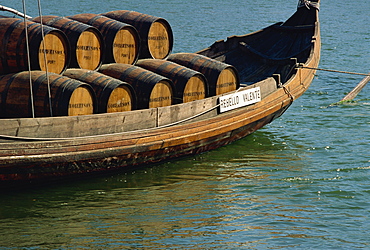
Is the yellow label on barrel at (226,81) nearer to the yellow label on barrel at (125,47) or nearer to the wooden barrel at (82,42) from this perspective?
the yellow label on barrel at (125,47)

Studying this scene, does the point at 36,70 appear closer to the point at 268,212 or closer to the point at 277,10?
the point at 268,212

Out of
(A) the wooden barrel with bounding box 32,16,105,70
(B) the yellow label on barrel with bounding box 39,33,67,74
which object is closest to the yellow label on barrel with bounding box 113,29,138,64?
(A) the wooden barrel with bounding box 32,16,105,70

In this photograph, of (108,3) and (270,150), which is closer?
(270,150)

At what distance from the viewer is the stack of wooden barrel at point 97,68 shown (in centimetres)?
1048

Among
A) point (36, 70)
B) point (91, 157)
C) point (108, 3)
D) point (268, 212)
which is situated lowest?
point (268, 212)

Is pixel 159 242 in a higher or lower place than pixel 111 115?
lower

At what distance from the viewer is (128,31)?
12.3 m

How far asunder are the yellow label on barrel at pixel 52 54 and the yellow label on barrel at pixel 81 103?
0.68 m

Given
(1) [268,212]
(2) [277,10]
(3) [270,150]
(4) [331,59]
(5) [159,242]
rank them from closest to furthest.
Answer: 1. (5) [159,242]
2. (1) [268,212]
3. (3) [270,150]
4. (4) [331,59]
5. (2) [277,10]

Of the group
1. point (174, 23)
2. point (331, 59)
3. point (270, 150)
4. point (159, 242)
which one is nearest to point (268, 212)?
point (159, 242)

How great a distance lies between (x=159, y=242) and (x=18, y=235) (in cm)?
205

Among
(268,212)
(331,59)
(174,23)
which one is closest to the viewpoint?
(268,212)

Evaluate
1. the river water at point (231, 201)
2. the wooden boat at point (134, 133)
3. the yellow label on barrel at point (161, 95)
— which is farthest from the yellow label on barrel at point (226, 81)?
the yellow label on barrel at point (161, 95)

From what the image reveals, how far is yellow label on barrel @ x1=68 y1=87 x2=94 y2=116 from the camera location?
34.6ft
